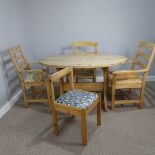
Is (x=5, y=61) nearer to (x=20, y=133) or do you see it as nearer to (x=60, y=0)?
(x=20, y=133)

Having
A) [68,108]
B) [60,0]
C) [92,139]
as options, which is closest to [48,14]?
[60,0]

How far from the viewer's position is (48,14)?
3277mm

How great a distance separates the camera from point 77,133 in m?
2.02

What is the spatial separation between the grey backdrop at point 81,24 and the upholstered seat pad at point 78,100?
1.58 meters

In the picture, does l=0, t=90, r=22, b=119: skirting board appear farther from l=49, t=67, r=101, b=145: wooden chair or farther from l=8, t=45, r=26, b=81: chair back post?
l=49, t=67, r=101, b=145: wooden chair

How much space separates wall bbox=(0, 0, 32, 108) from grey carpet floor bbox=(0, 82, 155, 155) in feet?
1.19

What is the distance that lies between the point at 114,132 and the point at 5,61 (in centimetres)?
188

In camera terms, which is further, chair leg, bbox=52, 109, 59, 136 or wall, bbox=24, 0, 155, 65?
wall, bbox=24, 0, 155, 65

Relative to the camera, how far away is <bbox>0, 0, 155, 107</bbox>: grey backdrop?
3119 millimetres

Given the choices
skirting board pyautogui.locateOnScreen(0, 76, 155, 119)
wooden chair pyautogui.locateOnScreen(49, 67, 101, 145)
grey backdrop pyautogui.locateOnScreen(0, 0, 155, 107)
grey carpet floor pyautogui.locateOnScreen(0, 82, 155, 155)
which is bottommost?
grey carpet floor pyautogui.locateOnScreen(0, 82, 155, 155)

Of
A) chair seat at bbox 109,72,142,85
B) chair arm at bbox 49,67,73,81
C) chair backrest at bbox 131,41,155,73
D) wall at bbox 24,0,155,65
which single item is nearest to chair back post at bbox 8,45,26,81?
wall at bbox 24,0,155,65

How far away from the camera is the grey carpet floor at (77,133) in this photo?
1.77m

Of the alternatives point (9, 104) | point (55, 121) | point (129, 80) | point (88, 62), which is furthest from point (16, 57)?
point (129, 80)

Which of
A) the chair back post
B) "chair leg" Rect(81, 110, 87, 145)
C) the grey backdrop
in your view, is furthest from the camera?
the grey backdrop
